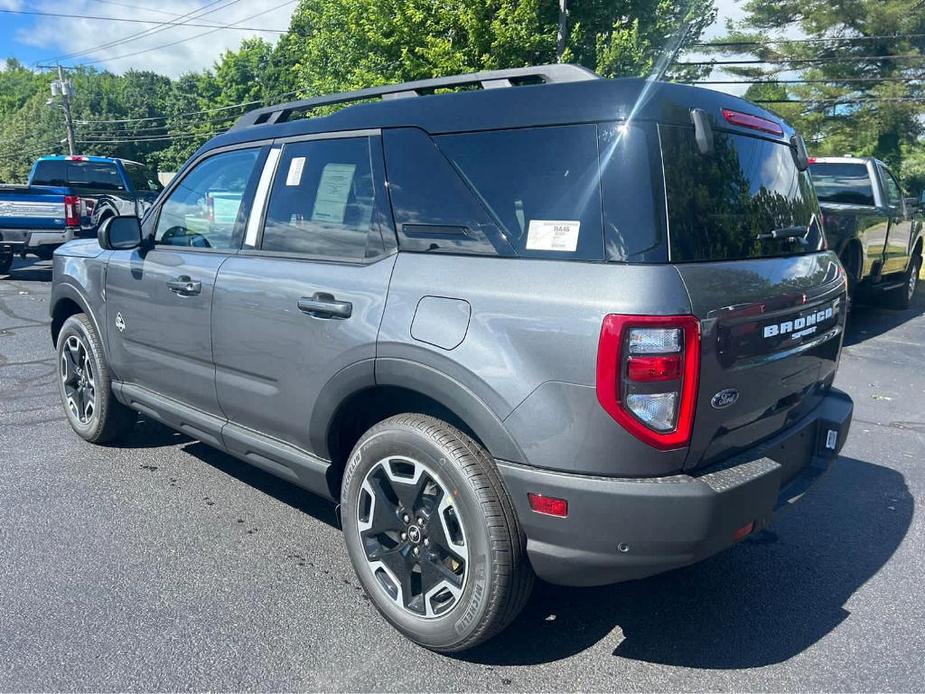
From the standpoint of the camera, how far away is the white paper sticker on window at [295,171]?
130 inches

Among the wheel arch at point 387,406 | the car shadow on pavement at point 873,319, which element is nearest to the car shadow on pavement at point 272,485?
the wheel arch at point 387,406

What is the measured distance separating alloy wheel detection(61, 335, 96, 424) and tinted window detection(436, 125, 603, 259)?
3.11 meters

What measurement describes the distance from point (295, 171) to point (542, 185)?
1.34m

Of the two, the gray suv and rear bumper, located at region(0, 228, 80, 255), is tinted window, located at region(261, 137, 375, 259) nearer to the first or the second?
the gray suv

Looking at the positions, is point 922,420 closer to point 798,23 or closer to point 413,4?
point 413,4

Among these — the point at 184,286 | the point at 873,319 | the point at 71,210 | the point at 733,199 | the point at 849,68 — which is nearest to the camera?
the point at 733,199

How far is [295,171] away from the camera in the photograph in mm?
3332

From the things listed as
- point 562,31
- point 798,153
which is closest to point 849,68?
point 562,31

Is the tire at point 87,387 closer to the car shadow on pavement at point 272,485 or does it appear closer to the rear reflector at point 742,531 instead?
the car shadow on pavement at point 272,485

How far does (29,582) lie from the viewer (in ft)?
10.2

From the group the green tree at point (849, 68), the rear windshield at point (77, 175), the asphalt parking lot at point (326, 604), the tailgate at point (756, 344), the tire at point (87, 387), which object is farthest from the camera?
the green tree at point (849, 68)

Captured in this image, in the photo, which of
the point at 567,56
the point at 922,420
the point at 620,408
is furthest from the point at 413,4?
the point at 620,408

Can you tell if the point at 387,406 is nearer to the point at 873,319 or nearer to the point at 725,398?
the point at 725,398

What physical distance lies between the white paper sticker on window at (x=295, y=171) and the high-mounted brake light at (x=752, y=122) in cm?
176
